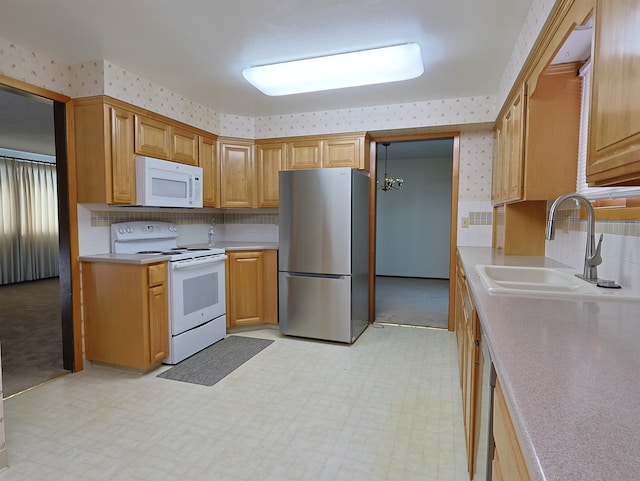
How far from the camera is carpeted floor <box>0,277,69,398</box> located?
104 inches

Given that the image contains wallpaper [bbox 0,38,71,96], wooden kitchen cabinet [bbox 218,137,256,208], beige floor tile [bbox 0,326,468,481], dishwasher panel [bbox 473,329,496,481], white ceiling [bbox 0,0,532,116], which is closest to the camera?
dishwasher panel [bbox 473,329,496,481]

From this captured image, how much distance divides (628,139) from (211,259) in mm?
2951

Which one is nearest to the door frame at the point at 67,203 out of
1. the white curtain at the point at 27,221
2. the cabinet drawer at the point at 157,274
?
the cabinet drawer at the point at 157,274

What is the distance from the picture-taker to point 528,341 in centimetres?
90

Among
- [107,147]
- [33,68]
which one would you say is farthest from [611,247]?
[33,68]

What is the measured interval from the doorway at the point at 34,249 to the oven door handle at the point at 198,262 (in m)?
0.76

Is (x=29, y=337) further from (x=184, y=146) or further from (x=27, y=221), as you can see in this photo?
(x=27, y=221)

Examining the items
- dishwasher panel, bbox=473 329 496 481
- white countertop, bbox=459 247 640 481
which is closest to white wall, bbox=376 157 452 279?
white countertop, bbox=459 247 640 481

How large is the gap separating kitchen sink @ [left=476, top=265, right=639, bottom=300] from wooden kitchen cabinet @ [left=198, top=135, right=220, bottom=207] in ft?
8.89

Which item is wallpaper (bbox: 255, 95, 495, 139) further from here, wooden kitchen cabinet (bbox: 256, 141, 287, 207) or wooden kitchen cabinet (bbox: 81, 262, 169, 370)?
wooden kitchen cabinet (bbox: 81, 262, 169, 370)

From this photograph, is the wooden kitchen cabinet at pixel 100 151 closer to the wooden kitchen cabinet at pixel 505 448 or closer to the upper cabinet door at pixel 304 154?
the upper cabinet door at pixel 304 154

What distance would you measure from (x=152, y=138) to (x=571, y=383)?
3.16 meters

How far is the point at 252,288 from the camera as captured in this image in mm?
3686

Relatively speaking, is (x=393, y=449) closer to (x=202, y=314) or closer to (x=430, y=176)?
(x=202, y=314)
